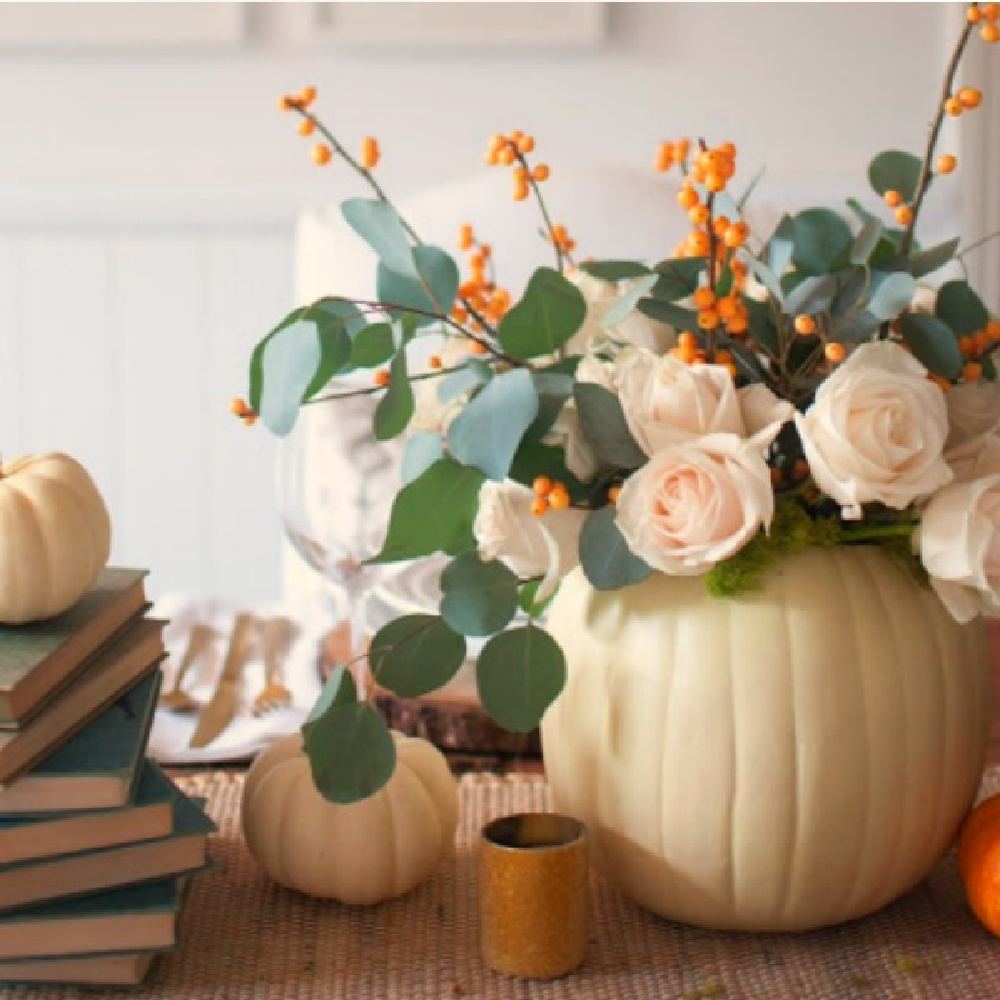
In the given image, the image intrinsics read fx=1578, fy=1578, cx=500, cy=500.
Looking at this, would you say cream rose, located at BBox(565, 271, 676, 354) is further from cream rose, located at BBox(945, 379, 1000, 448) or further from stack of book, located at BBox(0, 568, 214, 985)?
stack of book, located at BBox(0, 568, 214, 985)

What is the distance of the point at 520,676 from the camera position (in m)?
0.78

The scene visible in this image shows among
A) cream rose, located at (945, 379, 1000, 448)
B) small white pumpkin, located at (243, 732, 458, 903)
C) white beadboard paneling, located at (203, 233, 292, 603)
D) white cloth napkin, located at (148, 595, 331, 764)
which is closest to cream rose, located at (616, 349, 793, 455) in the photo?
cream rose, located at (945, 379, 1000, 448)

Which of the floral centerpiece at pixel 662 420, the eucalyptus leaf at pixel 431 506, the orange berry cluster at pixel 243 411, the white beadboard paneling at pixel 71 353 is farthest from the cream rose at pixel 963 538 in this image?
the white beadboard paneling at pixel 71 353

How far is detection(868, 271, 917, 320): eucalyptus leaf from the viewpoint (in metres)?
0.75

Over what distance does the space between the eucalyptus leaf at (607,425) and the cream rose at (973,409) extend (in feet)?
0.53

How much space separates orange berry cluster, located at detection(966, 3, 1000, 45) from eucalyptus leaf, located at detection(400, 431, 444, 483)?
338 millimetres

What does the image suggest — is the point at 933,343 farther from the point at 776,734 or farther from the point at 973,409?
the point at 776,734

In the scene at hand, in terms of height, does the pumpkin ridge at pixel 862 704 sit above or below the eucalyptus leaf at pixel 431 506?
below

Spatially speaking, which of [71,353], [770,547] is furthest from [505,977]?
[71,353]

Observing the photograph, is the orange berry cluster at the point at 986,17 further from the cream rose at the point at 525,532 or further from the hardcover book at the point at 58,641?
the hardcover book at the point at 58,641

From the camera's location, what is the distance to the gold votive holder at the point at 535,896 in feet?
2.50

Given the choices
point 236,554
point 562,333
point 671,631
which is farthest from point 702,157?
point 236,554

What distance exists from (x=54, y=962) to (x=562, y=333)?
0.39 m

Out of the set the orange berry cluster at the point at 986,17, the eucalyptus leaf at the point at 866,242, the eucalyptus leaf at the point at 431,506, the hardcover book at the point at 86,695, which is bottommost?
the hardcover book at the point at 86,695
